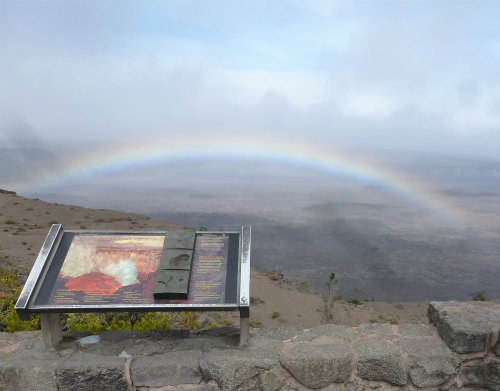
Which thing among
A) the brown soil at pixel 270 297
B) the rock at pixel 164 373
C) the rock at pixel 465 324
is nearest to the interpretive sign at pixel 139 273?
the rock at pixel 164 373

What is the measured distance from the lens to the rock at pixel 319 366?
3744 mm

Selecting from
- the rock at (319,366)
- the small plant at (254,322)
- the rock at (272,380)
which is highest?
the small plant at (254,322)

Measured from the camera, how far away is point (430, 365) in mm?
3861

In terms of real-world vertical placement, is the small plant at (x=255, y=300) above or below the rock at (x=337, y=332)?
above

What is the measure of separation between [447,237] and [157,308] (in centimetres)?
5161

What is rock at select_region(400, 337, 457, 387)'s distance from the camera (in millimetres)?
→ 3848

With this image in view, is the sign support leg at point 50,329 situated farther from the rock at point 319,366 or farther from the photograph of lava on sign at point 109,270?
the rock at point 319,366

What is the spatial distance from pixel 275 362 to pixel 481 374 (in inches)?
85.3

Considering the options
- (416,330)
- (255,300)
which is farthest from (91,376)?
(255,300)

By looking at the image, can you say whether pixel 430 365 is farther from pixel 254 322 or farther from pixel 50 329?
pixel 254 322

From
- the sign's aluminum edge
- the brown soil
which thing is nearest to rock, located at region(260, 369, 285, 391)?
the sign's aluminum edge

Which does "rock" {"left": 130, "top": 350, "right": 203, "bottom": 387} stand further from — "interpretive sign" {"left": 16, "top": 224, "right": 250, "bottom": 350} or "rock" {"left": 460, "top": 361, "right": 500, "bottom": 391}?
"rock" {"left": 460, "top": 361, "right": 500, "bottom": 391}

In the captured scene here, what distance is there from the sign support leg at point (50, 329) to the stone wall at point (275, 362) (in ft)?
0.26

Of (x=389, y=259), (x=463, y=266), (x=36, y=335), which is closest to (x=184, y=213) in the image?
(x=389, y=259)
